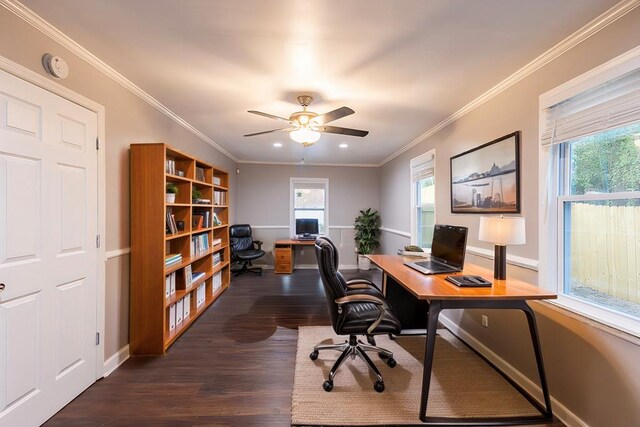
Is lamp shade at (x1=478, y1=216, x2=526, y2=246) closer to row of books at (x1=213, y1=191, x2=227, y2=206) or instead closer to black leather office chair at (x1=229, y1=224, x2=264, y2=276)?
row of books at (x1=213, y1=191, x2=227, y2=206)

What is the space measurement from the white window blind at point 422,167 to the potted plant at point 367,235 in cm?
191

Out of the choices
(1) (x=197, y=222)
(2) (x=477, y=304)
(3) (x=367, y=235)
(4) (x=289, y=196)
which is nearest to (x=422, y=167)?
(3) (x=367, y=235)

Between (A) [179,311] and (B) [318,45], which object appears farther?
(A) [179,311]

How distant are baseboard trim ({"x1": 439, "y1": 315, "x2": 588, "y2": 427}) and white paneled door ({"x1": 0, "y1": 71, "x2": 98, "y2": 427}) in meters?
3.23

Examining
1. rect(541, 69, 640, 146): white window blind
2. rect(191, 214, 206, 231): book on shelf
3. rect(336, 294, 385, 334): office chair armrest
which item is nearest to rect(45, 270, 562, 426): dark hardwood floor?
rect(336, 294, 385, 334): office chair armrest

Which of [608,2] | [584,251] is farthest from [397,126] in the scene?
[584,251]

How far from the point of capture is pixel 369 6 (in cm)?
140

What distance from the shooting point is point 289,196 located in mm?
5922

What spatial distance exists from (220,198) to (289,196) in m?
1.94

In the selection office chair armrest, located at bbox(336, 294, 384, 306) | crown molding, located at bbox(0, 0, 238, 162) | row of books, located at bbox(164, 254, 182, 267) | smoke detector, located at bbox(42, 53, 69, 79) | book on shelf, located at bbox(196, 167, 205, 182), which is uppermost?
crown molding, located at bbox(0, 0, 238, 162)

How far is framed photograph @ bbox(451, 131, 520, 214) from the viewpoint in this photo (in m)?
2.12

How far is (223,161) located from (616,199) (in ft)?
16.2

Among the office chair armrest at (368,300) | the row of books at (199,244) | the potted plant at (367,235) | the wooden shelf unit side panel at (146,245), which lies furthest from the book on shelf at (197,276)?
the potted plant at (367,235)

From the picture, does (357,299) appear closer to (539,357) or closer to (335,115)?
(539,357)
